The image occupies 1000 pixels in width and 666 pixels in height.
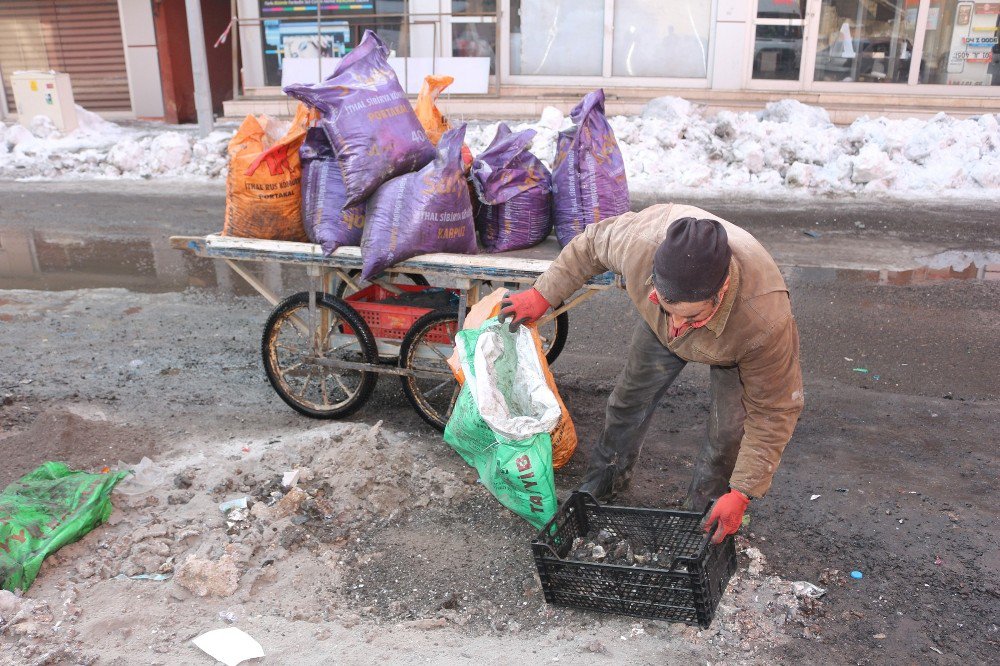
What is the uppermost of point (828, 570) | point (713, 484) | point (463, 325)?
point (463, 325)

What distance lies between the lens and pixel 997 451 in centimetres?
427

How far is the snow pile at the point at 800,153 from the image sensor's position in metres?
10.5

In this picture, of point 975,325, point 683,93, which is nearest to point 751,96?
point 683,93

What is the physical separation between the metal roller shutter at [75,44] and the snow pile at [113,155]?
3.49 m

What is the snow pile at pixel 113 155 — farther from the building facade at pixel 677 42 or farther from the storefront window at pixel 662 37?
the storefront window at pixel 662 37

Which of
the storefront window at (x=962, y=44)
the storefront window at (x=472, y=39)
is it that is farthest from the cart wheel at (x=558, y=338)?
the storefront window at (x=962, y=44)

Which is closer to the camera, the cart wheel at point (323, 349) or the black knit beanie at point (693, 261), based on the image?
the black knit beanie at point (693, 261)

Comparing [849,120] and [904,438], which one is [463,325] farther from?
[849,120]

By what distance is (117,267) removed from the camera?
7637mm

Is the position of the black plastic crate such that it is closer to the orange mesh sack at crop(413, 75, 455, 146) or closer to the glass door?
the orange mesh sack at crop(413, 75, 455, 146)

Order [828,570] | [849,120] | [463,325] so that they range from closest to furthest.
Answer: [828,570]
[463,325]
[849,120]

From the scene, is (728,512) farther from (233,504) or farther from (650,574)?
(233,504)

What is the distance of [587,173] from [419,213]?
0.91m

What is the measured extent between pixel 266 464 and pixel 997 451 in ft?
12.3
